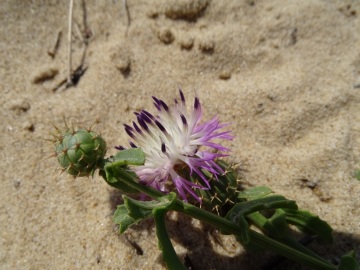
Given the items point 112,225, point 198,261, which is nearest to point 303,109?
point 198,261

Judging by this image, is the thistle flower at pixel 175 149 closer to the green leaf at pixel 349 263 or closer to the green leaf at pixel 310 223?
the green leaf at pixel 310 223

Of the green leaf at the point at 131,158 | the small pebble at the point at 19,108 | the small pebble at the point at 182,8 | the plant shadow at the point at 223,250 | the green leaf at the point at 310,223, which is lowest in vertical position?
the plant shadow at the point at 223,250

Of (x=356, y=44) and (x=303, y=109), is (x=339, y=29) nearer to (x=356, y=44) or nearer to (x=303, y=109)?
(x=356, y=44)

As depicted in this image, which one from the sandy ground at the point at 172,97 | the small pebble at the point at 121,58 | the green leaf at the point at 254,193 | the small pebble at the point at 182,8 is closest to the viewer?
the green leaf at the point at 254,193

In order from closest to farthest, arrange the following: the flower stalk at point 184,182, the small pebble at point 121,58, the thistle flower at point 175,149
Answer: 1. the flower stalk at point 184,182
2. the thistle flower at point 175,149
3. the small pebble at point 121,58

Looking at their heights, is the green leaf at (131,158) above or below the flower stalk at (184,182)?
above

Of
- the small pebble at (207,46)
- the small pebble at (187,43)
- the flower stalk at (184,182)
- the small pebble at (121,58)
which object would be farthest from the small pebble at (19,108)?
the small pebble at (207,46)
